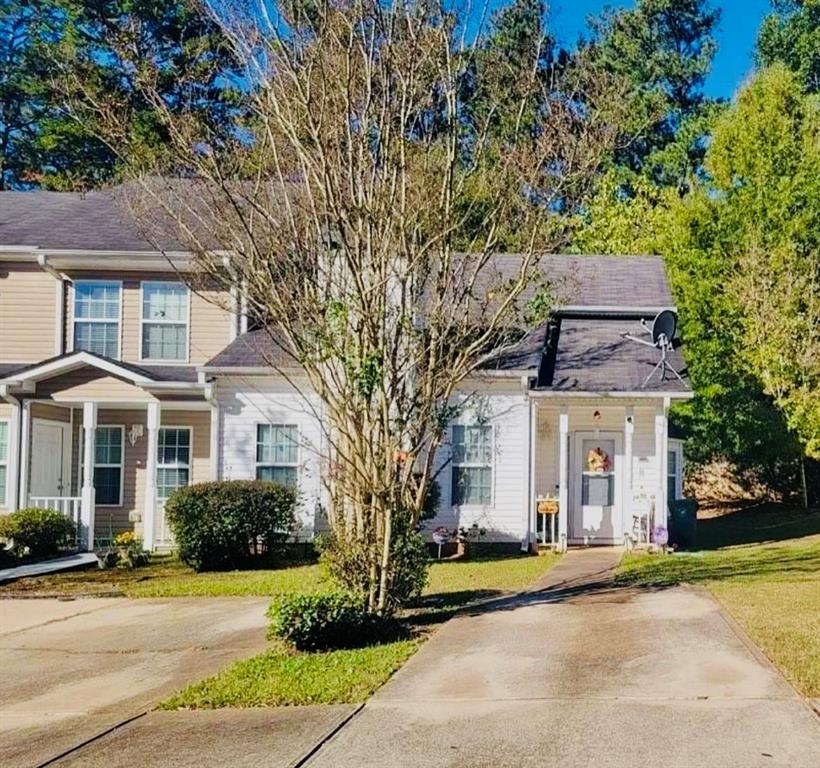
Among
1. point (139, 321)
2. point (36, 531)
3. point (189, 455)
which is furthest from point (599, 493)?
point (36, 531)

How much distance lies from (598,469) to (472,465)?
2.36 m

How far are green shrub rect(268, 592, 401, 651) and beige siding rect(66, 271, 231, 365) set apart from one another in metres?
10.7

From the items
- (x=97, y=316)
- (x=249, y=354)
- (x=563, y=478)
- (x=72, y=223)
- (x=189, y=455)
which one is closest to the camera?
(x=563, y=478)

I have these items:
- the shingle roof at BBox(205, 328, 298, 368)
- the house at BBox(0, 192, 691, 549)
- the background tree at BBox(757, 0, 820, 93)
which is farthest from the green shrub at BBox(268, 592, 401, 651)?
the background tree at BBox(757, 0, 820, 93)

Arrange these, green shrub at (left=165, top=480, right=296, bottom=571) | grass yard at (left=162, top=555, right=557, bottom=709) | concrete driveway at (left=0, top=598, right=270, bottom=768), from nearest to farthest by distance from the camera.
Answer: concrete driveway at (left=0, top=598, right=270, bottom=768) → grass yard at (left=162, top=555, right=557, bottom=709) → green shrub at (left=165, top=480, right=296, bottom=571)

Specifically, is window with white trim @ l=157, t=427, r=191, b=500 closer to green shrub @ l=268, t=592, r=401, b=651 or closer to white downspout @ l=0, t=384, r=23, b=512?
white downspout @ l=0, t=384, r=23, b=512

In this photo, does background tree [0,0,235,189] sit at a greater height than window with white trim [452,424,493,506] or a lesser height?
greater

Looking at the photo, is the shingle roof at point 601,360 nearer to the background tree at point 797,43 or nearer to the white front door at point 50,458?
the white front door at point 50,458

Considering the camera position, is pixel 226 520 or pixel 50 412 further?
pixel 50 412

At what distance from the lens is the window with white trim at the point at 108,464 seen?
1944 cm

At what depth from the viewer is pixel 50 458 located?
754 inches

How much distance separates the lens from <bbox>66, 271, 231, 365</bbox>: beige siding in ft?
63.5

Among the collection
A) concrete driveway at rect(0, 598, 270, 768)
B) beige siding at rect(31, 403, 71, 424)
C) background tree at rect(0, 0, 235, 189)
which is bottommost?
concrete driveway at rect(0, 598, 270, 768)

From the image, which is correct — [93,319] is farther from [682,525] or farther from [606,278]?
[682,525]
